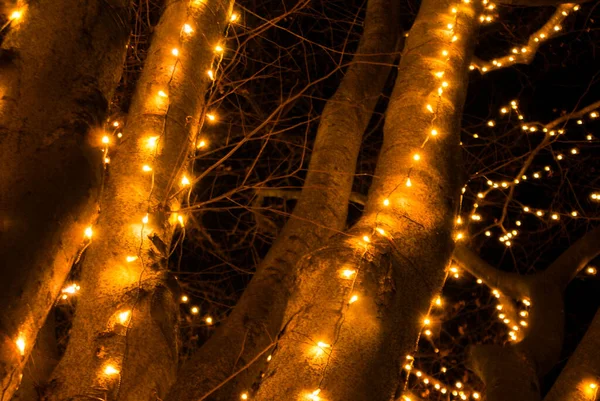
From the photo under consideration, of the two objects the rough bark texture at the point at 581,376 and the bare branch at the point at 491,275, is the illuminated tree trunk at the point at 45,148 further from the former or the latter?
the bare branch at the point at 491,275

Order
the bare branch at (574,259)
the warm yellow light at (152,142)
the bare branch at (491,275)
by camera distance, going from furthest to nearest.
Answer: the bare branch at (491,275)
the bare branch at (574,259)
the warm yellow light at (152,142)

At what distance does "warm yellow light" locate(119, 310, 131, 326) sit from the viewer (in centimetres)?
225

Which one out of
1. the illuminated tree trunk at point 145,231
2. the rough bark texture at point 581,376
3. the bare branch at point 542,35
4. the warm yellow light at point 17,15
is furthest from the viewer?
the bare branch at point 542,35

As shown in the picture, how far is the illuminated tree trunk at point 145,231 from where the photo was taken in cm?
217

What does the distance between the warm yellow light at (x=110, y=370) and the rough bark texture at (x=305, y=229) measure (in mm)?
394

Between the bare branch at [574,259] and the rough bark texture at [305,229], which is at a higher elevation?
the rough bark texture at [305,229]

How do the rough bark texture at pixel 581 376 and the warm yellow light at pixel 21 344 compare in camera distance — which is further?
the rough bark texture at pixel 581 376

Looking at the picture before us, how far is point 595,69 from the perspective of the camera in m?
7.35

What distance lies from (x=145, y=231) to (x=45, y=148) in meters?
0.75

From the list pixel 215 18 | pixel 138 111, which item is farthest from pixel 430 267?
pixel 215 18

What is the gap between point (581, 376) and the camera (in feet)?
10.9

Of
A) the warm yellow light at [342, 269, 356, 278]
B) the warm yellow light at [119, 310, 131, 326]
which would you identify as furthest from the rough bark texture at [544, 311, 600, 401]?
the warm yellow light at [119, 310, 131, 326]

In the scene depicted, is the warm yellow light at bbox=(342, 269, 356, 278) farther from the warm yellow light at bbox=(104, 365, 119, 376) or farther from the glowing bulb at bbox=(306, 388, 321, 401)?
the warm yellow light at bbox=(104, 365, 119, 376)

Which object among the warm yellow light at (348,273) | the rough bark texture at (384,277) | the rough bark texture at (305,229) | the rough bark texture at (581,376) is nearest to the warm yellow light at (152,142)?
the rough bark texture at (305,229)
